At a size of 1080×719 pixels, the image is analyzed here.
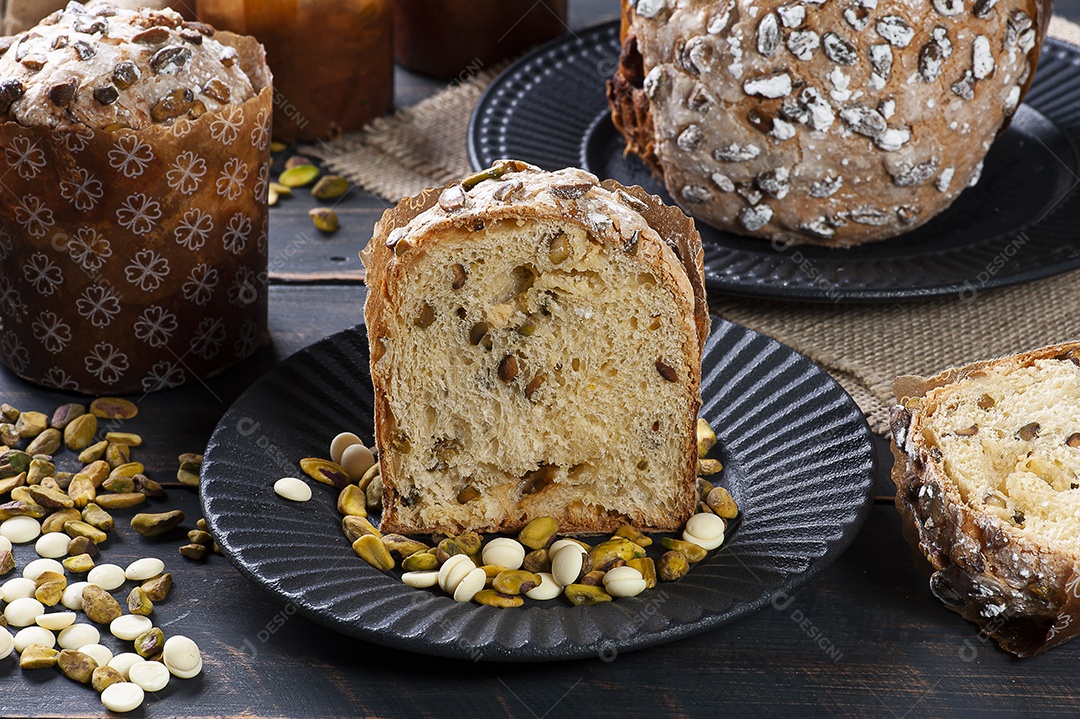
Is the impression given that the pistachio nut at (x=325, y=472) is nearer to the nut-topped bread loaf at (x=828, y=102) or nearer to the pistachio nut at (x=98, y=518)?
the pistachio nut at (x=98, y=518)

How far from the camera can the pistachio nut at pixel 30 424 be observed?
2205 mm

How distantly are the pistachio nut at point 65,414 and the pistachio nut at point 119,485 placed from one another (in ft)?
0.73

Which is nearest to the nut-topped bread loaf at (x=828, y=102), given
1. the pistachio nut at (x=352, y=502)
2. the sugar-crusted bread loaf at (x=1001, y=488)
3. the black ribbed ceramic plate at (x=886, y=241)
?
the black ribbed ceramic plate at (x=886, y=241)

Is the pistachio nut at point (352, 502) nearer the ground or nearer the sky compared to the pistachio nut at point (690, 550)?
nearer the ground

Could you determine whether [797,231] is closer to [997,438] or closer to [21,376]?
[997,438]

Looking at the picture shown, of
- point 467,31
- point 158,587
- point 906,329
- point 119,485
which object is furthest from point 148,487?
point 467,31

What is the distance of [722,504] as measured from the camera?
76.2 inches

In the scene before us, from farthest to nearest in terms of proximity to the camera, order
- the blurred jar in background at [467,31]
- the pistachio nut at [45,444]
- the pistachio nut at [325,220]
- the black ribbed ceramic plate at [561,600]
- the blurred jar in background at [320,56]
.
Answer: the blurred jar in background at [467,31]
the blurred jar in background at [320,56]
the pistachio nut at [325,220]
the pistachio nut at [45,444]
the black ribbed ceramic plate at [561,600]

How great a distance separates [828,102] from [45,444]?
1.60 metres

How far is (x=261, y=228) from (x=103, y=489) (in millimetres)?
593

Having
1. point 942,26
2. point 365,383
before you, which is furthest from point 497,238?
point 942,26

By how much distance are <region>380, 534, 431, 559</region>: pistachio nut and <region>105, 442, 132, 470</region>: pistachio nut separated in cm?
57

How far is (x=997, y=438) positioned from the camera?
6.31ft

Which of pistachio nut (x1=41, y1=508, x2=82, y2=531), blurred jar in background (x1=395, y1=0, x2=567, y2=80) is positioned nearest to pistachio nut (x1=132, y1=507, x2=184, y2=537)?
pistachio nut (x1=41, y1=508, x2=82, y2=531)
